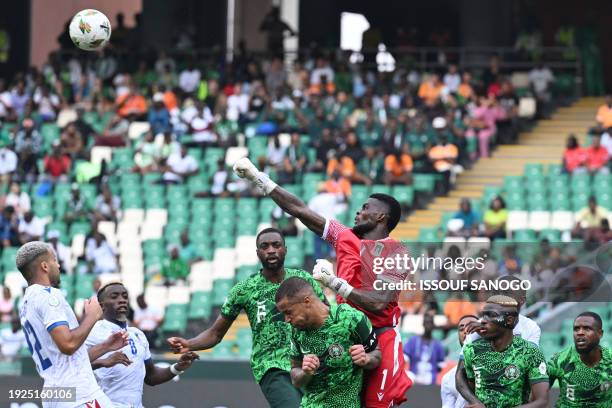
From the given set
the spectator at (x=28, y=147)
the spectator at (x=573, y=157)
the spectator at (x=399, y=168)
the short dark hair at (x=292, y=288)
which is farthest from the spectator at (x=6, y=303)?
the short dark hair at (x=292, y=288)

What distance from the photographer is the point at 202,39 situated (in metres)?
32.9

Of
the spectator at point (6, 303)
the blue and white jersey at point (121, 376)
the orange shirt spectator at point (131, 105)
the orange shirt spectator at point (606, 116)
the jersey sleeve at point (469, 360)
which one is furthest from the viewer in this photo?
the orange shirt spectator at point (131, 105)

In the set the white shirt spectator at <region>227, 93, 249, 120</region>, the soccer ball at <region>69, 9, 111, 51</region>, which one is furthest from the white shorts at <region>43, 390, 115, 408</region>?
the white shirt spectator at <region>227, 93, 249, 120</region>

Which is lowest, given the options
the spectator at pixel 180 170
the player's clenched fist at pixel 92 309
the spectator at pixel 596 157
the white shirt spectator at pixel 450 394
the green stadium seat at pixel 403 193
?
the white shirt spectator at pixel 450 394

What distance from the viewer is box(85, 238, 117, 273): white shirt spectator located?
2177 cm

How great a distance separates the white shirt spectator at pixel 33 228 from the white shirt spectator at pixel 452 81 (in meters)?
7.87

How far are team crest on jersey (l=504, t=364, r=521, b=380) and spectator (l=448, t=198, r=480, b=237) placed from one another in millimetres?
10857

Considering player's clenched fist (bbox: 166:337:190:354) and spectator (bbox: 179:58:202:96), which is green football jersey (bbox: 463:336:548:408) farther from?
spectator (bbox: 179:58:202:96)

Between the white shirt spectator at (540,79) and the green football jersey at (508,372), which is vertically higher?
the white shirt spectator at (540,79)

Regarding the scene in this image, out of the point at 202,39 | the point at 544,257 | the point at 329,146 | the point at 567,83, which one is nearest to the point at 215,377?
the point at 544,257

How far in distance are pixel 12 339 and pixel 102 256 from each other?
2788mm

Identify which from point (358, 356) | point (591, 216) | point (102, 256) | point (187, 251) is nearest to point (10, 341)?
point (102, 256)

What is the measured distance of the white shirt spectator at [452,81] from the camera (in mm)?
26078

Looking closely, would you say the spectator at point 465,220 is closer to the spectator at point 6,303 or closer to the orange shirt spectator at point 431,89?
the orange shirt spectator at point 431,89
